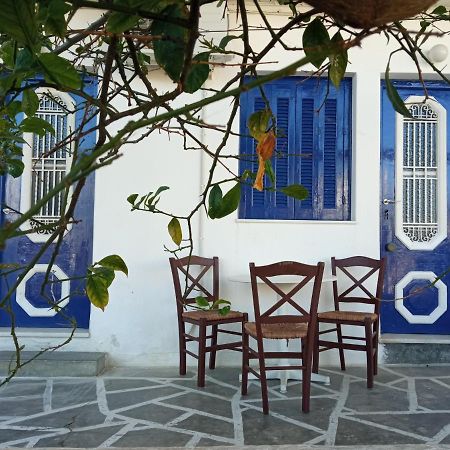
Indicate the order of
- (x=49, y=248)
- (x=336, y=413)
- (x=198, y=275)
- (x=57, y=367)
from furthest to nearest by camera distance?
1. (x=49, y=248)
2. (x=198, y=275)
3. (x=57, y=367)
4. (x=336, y=413)

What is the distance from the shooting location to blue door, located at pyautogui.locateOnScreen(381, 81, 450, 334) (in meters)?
4.83

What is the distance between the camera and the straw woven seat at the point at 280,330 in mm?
3465

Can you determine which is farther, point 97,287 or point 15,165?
point 15,165

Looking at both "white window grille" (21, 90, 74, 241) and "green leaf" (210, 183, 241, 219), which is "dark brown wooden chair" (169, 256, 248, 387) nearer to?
"white window grille" (21, 90, 74, 241)

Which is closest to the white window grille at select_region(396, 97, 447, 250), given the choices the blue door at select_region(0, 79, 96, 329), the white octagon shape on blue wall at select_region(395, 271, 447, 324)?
the white octagon shape on blue wall at select_region(395, 271, 447, 324)

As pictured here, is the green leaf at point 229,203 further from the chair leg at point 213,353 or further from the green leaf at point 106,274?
the chair leg at point 213,353

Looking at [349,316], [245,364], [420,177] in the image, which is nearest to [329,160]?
[420,177]

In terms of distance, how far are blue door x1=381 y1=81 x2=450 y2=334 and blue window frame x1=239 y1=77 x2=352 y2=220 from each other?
0.39 m

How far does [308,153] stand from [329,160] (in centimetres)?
Answer: 20

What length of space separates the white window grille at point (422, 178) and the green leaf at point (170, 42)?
4390 millimetres

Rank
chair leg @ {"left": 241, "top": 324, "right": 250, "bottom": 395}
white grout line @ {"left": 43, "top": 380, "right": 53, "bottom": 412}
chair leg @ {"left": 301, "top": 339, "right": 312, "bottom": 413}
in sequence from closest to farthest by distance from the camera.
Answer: chair leg @ {"left": 301, "top": 339, "right": 312, "bottom": 413} < white grout line @ {"left": 43, "top": 380, "right": 53, "bottom": 412} < chair leg @ {"left": 241, "top": 324, "right": 250, "bottom": 395}

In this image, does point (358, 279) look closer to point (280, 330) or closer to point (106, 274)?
point (280, 330)

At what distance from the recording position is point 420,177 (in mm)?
4910

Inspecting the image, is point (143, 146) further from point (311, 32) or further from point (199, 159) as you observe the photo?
point (311, 32)
